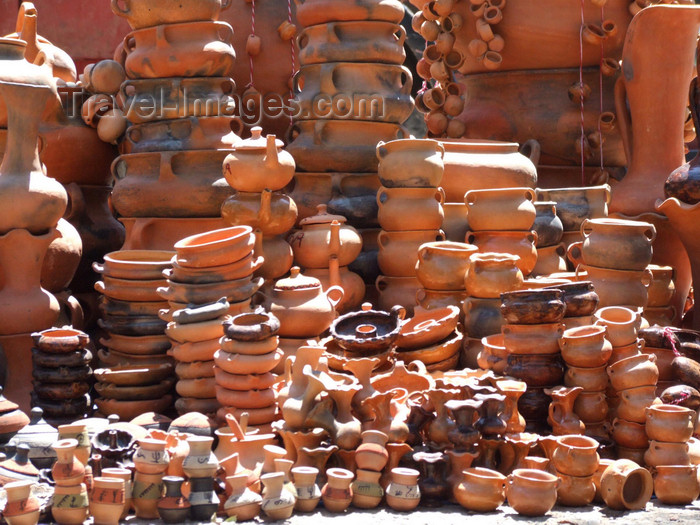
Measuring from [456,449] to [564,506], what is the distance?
0.46 meters

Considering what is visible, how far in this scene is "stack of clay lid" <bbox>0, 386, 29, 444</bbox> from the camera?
395 centimetres

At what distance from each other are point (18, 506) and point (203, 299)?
136cm

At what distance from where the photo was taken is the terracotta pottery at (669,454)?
3734 mm

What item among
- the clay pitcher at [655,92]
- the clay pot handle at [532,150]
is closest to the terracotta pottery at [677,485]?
the clay pitcher at [655,92]

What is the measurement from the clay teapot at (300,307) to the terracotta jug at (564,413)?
1.17 m

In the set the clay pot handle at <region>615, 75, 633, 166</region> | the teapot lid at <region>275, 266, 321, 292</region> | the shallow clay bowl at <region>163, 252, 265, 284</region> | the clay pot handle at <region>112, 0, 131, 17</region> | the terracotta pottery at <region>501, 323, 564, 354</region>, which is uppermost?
the clay pot handle at <region>112, 0, 131, 17</region>

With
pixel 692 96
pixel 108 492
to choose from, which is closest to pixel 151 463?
pixel 108 492

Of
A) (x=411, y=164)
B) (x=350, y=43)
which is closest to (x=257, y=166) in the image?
(x=411, y=164)

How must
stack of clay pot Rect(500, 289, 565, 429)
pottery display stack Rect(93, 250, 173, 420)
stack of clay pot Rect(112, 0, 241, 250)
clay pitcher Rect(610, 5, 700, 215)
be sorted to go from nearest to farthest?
stack of clay pot Rect(500, 289, 565, 429) < pottery display stack Rect(93, 250, 173, 420) < stack of clay pot Rect(112, 0, 241, 250) < clay pitcher Rect(610, 5, 700, 215)

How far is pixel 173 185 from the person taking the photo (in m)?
5.24

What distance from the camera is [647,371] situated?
3961 mm

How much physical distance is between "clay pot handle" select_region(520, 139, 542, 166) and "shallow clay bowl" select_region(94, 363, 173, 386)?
3068 mm

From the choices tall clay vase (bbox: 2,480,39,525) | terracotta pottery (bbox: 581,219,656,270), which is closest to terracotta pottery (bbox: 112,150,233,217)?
terracotta pottery (bbox: 581,219,656,270)

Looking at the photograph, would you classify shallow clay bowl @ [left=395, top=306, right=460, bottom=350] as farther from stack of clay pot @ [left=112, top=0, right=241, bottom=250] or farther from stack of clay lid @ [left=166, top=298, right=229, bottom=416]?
stack of clay pot @ [left=112, top=0, right=241, bottom=250]
